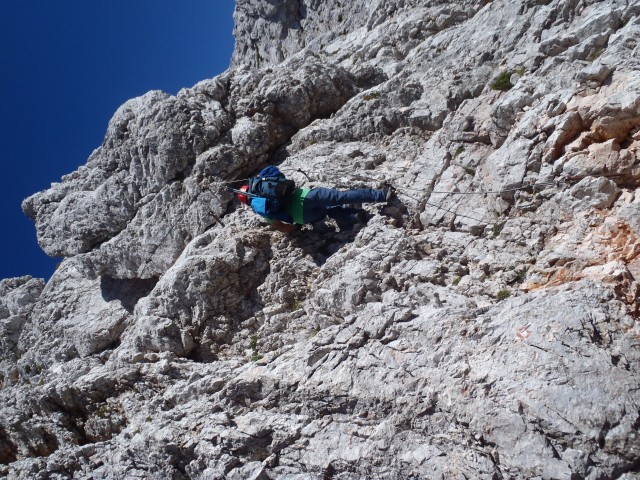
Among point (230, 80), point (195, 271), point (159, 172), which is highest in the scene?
point (230, 80)

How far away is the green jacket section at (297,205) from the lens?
1328cm

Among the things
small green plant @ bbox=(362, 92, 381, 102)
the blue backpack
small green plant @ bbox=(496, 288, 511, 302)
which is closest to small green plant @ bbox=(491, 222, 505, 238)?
small green plant @ bbox=(496, 288, 511, 302)

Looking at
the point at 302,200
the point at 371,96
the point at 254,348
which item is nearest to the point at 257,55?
the point at 371,96

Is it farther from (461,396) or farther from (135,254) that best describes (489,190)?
(135,254)

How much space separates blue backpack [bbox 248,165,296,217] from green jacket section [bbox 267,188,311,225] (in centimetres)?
14

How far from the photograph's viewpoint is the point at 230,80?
1964 cm

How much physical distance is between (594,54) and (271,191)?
28.4ft

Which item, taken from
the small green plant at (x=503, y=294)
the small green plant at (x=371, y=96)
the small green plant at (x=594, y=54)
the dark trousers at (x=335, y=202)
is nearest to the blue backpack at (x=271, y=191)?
the dark trousers at (x=335, y=202)

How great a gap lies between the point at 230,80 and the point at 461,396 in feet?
51.1

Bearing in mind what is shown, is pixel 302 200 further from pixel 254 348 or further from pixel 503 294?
pixel 503 294

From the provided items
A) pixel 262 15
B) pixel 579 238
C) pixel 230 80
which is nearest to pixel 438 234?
pixel 579 238

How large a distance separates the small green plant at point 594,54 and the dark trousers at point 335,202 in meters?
5.96

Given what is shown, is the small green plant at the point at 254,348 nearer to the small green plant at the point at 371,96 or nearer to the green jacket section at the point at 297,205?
the green jacket section at the point at 297,205

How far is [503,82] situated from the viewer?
1376 centimetres
